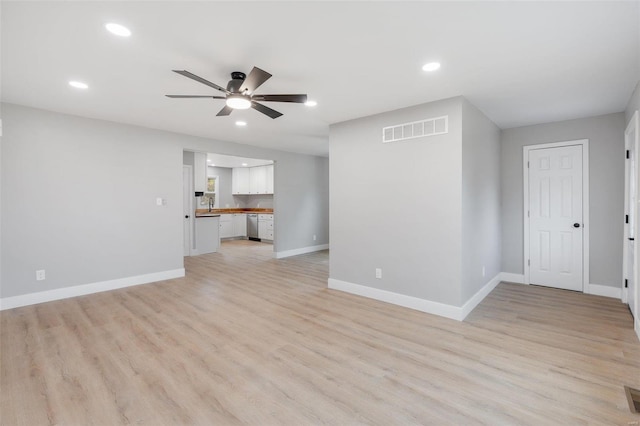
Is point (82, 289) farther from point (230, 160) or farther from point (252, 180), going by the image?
point (252, 180)

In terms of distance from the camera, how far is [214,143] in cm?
572

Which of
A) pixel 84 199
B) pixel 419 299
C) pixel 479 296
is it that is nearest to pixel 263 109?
pixel 419 299

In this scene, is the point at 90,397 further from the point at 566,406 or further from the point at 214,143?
the point at 214,143

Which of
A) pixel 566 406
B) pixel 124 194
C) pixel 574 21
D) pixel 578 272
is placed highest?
pixel 574 21

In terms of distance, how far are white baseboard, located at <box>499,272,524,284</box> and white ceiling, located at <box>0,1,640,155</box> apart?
2.62m

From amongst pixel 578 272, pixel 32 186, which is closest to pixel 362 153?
pixel 578 272

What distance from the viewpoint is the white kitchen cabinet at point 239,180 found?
10570mm

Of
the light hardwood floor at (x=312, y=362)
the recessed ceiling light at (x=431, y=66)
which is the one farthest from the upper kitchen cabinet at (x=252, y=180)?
the recessed ceiling light at (x=431, y=66)

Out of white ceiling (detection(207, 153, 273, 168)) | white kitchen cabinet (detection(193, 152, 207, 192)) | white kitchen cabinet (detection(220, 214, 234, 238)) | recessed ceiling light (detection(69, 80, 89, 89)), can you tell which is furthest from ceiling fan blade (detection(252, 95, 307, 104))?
white kitchen cabinet (detection(220, 214, 234, 238))

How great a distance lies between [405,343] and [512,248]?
329 cm

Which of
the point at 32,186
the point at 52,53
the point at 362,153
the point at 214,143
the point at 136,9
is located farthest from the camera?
the point at 214,143

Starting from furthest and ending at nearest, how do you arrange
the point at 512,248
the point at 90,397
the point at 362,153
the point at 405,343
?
the point at 512,248
the point at 362,153
the point at 405,343
the point at 90,397

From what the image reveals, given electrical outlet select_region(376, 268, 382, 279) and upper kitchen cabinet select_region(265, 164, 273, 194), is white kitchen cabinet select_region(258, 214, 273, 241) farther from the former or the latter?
electrical outlet select_region(376, 268, 382, 279)

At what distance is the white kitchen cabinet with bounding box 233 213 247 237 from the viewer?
10.1m
